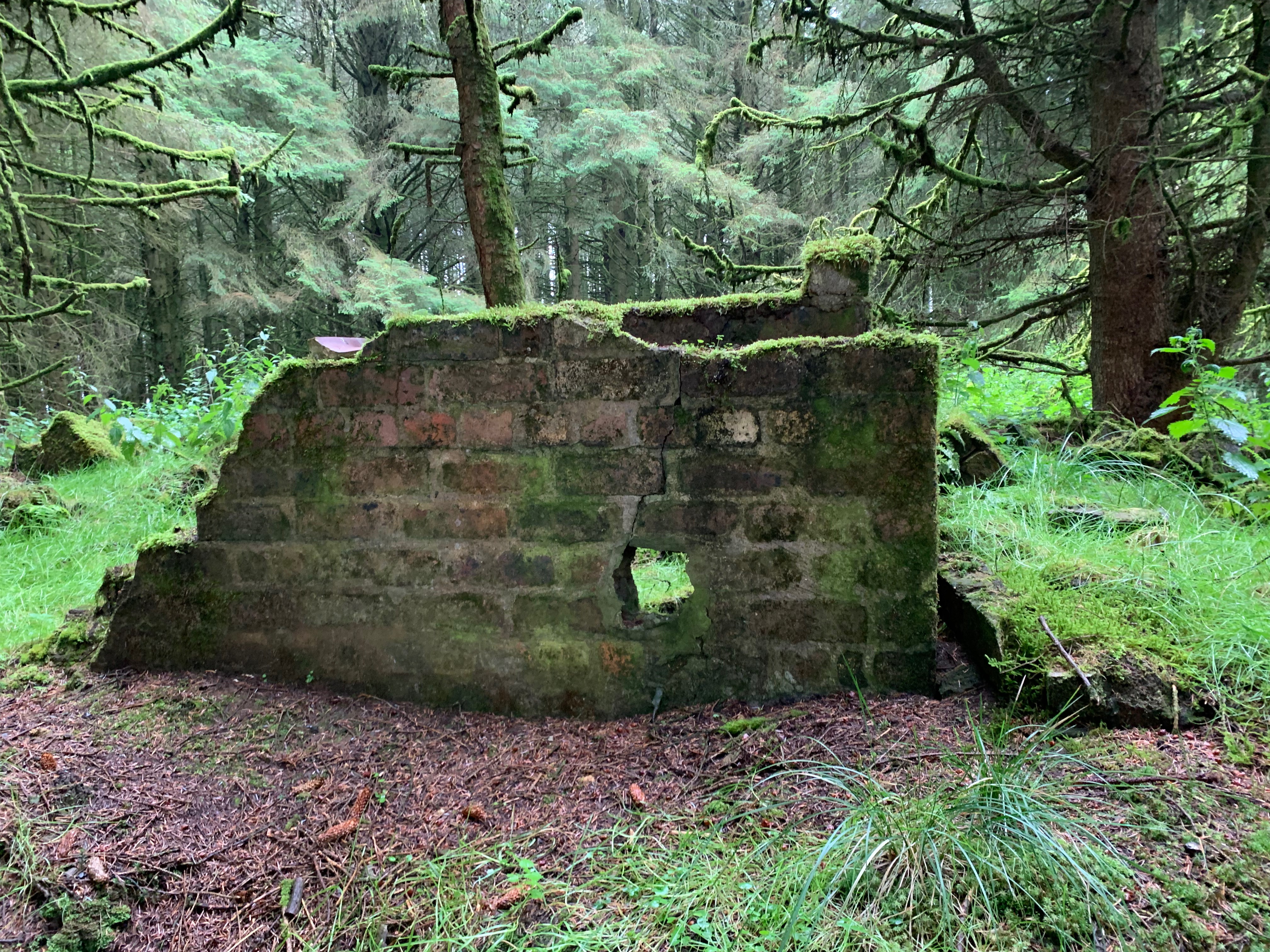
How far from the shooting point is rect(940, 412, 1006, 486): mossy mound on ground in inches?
152

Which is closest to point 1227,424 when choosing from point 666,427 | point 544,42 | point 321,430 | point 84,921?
point 666,427

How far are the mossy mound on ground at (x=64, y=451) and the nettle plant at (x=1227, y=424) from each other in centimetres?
772

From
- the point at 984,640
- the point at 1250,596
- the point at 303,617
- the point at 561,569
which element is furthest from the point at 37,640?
the point at 1250,596

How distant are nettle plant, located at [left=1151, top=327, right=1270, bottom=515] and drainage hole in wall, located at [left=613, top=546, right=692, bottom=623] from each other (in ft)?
7.15

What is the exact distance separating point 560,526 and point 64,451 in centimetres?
611

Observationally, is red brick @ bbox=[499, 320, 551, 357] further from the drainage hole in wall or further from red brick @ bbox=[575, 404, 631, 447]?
the drainage hole in wall

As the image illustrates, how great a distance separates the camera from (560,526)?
8.25 feet

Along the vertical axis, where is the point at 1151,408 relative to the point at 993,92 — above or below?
below

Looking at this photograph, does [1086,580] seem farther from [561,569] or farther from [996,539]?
[561,569]

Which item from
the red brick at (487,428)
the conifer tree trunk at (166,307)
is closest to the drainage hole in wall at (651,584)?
the red brick at (487,428)

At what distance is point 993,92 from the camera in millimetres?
4727

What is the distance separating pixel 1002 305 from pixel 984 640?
10.6m

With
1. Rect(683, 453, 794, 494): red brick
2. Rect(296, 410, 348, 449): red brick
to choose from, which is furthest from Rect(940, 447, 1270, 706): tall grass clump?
Rect(296, 410, 348, 449): red brick

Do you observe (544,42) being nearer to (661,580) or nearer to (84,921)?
(661,580)
